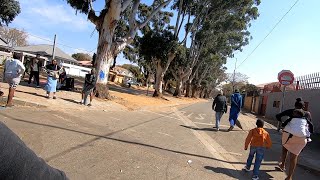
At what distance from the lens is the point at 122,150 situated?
755cm

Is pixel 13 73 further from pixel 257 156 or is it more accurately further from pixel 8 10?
pixel 8 10

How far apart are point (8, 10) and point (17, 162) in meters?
26.7

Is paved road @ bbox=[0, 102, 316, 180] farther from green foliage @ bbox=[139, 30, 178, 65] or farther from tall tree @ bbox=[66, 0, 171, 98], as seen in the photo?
green foliage @ bbox=[139, 30, 178, 65]

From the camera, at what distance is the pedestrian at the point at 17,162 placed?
4.74ft

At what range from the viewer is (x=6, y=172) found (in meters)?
1.43

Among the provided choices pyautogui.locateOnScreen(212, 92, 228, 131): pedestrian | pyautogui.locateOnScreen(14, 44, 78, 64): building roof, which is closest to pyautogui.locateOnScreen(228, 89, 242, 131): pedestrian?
pyautogui.locateOnScreen(212, 92, 228, 131): pedestrian

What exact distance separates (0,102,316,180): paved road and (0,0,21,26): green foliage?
16.9 meters

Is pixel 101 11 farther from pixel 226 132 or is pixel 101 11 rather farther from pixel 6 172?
pixel 6 172

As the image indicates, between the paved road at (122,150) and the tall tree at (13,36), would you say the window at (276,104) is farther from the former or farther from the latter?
the tall tree at (13,36)

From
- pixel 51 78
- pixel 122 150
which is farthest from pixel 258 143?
pixel 51 78

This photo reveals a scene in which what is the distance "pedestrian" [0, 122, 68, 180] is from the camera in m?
1.44

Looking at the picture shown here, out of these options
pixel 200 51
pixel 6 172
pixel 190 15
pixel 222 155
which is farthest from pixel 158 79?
pixel 6 172

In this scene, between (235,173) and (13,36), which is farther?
(13,36)

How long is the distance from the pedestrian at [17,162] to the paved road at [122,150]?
3.91 meters
